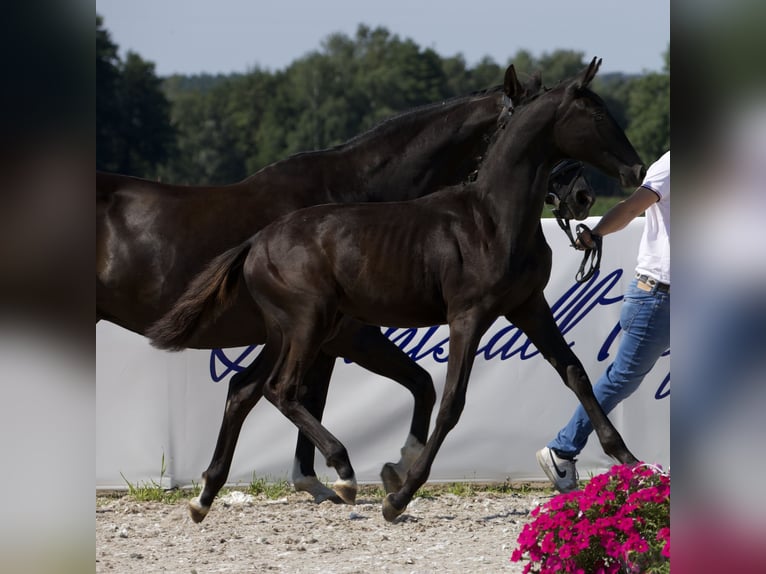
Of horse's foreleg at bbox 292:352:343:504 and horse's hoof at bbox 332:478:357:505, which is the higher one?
A: horse's foreleg at bbox 292:352:343:504

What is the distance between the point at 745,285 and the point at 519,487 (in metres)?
4.83

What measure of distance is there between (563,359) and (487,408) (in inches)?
78.5

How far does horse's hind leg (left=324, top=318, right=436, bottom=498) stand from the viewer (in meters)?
5.25

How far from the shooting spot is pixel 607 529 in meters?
3.46

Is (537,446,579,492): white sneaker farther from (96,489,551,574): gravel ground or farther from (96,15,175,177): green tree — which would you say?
(96,15,175,177): green tree

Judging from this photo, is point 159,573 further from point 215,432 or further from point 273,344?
point 215,432

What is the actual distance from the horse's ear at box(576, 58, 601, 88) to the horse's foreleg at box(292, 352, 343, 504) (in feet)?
6.92

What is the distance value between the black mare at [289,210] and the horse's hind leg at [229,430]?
344 mm

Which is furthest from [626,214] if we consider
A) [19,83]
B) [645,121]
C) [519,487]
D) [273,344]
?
[645,121]

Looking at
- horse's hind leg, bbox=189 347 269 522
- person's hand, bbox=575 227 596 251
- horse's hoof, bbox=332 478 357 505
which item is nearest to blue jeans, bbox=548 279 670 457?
person's hand, bbox=575 227 596 251

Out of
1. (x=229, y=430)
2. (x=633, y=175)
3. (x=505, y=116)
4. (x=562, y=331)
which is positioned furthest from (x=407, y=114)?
(x=562, y=331)

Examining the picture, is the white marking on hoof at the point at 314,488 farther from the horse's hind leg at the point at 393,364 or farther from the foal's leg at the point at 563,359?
the foal's leg at the point at 563,359

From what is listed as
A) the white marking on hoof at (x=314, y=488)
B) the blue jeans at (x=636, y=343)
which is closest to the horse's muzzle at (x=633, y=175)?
the blue jeans at (x=636, y=343)

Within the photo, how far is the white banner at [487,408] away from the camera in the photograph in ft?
20.9
